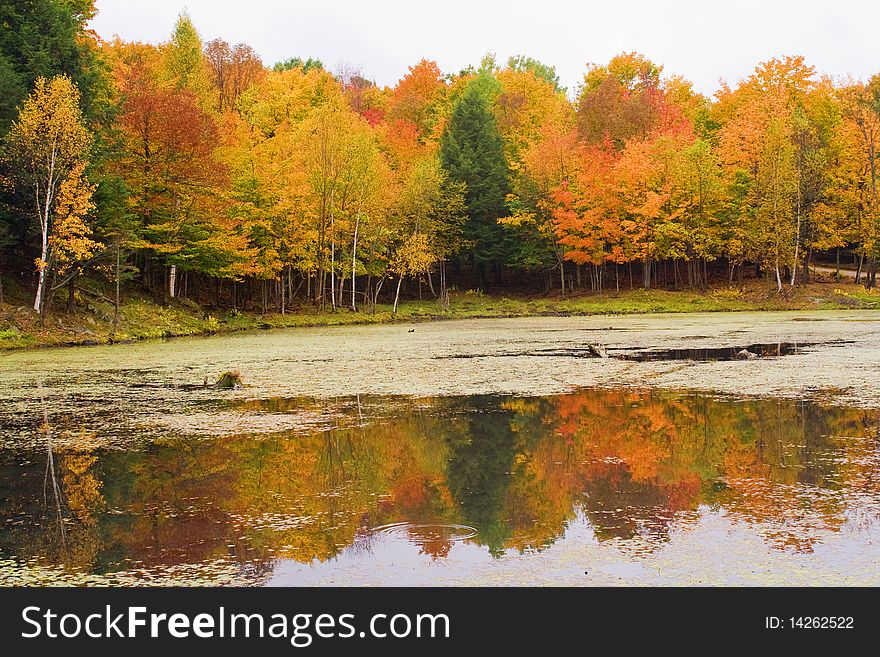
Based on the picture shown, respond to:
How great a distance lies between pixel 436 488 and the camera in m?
7.72

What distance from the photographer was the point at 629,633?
4.48m

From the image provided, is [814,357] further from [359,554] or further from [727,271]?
[727,271]

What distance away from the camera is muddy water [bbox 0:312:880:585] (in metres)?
5.53

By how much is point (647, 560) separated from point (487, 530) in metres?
1.27

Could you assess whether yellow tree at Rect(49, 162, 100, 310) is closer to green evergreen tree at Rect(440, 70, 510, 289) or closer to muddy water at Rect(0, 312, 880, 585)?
muddy water at Rect(0, 312, 880, 585)

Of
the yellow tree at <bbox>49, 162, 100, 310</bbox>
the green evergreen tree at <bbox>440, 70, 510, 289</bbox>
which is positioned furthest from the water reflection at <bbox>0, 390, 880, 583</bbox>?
the green evergreen tree at <bbox>440, 70, 510, 289</bbox>

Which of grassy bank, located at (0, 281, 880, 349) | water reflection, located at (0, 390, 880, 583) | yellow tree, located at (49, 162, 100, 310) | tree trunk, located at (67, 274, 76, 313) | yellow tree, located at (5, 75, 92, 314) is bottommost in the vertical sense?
water reflection, located at (0, 390, 880, 583)

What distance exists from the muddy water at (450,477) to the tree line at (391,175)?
17278 mm

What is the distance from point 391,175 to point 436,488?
147 feet

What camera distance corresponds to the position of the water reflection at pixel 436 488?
5.96 metres

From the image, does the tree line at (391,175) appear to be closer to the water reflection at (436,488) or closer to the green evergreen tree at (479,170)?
the green evergreen tree at (479,170)

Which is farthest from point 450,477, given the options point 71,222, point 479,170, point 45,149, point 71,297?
point 479,170

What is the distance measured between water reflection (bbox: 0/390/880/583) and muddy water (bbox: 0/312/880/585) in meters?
0.03

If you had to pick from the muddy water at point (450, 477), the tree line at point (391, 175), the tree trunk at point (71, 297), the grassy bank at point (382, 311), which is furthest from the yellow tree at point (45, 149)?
the muddy water at point (450, 477)
